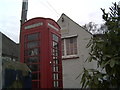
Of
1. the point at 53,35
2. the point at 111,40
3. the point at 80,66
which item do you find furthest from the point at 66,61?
the point at 111,40

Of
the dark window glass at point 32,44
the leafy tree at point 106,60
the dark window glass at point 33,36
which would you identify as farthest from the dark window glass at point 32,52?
the leafy tree at point 106,60

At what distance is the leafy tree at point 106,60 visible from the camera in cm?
223

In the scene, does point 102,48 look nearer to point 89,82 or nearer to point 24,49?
point 89,82

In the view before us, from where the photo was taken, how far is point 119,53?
91.1 inches

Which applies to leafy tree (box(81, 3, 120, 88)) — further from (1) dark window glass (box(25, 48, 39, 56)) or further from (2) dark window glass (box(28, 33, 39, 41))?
(2) dark window glass (box(28, 33, 39, 41))

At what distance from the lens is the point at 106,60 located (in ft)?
7.48

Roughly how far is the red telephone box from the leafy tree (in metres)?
1.45

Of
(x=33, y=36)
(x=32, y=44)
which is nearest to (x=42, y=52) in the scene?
(x=32, y=44)

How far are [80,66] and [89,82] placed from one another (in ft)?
18.4

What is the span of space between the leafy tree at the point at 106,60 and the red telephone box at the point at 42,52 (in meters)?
1.45

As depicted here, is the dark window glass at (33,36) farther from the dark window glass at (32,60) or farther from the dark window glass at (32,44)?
the dark window glass at (32,60)

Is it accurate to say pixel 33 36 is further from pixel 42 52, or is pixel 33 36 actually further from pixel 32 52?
pixel 42 52

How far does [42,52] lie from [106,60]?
1.90 m

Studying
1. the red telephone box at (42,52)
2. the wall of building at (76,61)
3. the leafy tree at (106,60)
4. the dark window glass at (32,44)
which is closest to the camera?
the leafy tree at (106,60)
